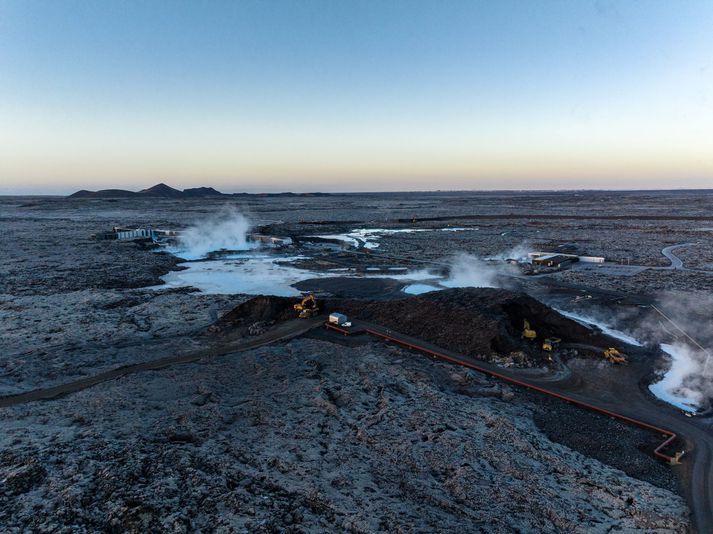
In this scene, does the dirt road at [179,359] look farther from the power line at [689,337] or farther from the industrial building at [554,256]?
the industrial building at [554,256]

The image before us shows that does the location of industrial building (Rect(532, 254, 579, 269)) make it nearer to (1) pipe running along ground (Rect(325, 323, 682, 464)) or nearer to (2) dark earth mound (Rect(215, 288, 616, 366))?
(2) dark earth mound (Rect(215, 288, 616, 366))

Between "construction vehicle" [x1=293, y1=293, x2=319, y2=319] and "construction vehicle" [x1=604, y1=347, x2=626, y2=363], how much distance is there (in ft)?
52.3

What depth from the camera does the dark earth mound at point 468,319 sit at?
888 inches

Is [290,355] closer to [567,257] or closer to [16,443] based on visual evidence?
[16,443]

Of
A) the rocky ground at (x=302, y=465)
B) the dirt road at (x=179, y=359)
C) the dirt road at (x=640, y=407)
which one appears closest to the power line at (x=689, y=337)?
the dirt road at (x=640, y=407)

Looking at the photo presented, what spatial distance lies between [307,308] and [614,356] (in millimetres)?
16726

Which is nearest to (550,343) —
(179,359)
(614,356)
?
(614,356)

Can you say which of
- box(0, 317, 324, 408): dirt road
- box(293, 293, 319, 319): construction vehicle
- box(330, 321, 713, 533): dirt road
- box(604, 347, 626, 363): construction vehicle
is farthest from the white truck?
box(604, 347, 626, 363): construction vehicle

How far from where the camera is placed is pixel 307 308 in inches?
1094

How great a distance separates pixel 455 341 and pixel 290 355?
8.43 m

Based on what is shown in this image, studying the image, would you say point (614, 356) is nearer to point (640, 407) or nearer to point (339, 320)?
point (640, 407)

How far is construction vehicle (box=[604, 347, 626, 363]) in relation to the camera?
21444mm

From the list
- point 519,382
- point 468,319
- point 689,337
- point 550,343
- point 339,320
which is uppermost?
point 468,319

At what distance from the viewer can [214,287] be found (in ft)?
123
